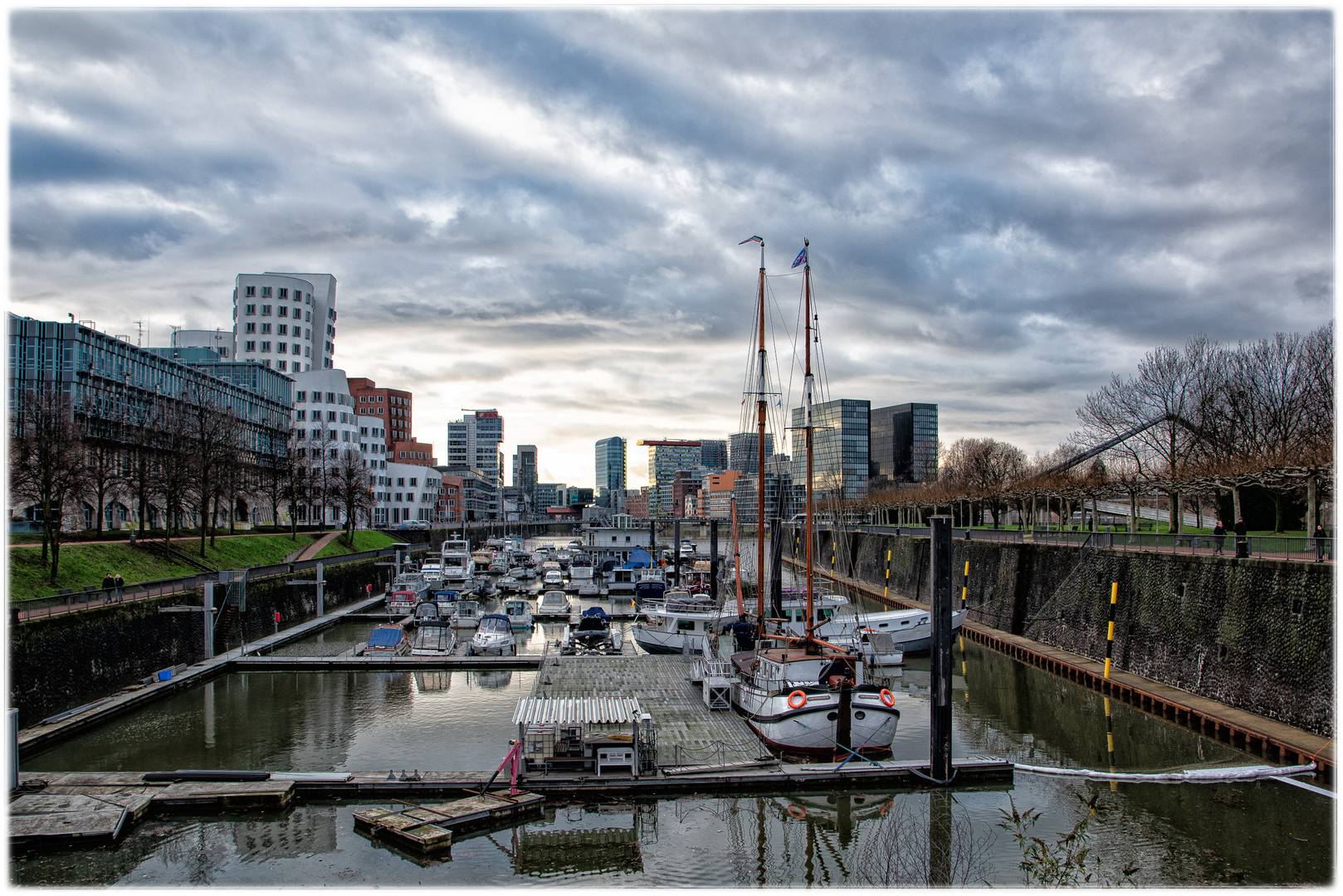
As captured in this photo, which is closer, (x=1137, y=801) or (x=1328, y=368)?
(x=1137, y=801)

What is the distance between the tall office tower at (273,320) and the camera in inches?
4796

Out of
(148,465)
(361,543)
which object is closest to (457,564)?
(361,543)

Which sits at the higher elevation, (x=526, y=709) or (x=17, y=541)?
(x=17, y=541)

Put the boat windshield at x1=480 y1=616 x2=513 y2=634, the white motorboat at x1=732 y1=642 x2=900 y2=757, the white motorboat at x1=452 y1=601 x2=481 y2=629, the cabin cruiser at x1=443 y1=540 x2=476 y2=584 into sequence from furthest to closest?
the cabin cruiser at x1=443 y1=540 x2=476 y2=584 < the white motorboat at x1=452 y1=601 x2=481 y2=629 < the boat windshield at x1=480 y1=616 x2=513 y2=634 < the white motorboat at x1=732 y1=642 x2=900 y2=757

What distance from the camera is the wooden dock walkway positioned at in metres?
22.4

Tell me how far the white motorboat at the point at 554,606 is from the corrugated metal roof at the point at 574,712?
33437mm

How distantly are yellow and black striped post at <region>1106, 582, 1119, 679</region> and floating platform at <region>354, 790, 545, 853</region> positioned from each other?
2276 centimetres

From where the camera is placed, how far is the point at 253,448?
288 feet

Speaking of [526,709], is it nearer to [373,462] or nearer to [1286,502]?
[1286,502]

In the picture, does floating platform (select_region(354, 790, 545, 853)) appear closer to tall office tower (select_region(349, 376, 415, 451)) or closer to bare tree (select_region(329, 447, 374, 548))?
bare tree (select_region(329, 447, 374, 548))

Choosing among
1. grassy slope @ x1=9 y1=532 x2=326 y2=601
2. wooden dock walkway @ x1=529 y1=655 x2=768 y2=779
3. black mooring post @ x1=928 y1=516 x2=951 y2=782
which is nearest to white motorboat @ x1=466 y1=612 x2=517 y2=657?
wooden dock walkway @ x1=529 y1=655 x2=768 y2=779

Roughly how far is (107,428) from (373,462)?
2422 inches

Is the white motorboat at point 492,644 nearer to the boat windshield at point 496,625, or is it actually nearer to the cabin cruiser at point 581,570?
the boat windshield at point 496,625

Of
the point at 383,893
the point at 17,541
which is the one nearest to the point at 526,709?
the point at 383,893
